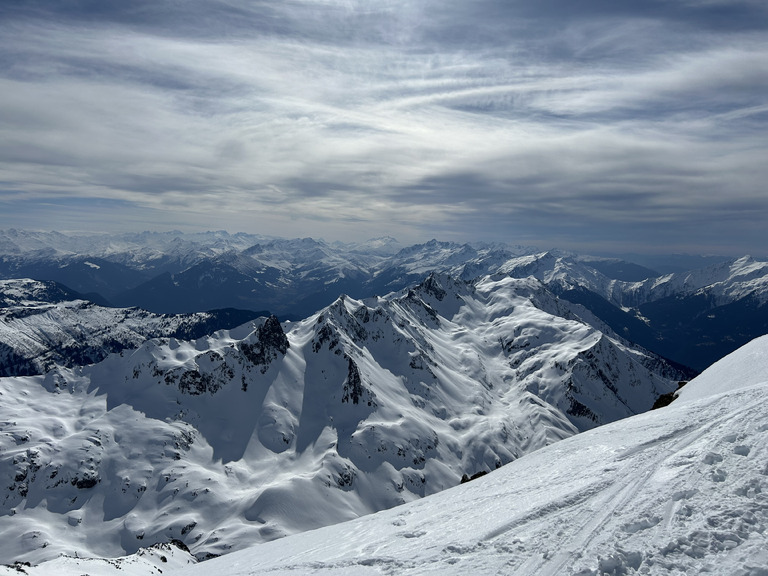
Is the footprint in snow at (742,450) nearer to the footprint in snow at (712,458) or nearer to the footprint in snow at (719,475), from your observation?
the footprint in snow at (712,458)

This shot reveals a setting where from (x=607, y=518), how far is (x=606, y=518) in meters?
0.04

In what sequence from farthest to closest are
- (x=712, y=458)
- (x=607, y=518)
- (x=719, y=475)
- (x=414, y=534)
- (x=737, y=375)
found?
(x=737, y=375) → (x=414, y=534) → (x=712, y=458) → (x=607, y=518) → (x=719, y=475)

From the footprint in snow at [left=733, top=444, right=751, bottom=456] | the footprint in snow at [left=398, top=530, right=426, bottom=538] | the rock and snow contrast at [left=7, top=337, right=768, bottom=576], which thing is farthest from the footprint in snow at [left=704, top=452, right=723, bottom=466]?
the footprint in snow at [left=398, top=530, right=426, bottom=538]

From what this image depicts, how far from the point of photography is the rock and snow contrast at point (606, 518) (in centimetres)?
1506

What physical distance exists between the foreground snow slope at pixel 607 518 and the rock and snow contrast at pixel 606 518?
0.05 m

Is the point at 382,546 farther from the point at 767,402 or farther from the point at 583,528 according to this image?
the point at 767,402

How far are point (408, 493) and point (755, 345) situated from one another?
172m

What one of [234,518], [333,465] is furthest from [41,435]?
[333,465]

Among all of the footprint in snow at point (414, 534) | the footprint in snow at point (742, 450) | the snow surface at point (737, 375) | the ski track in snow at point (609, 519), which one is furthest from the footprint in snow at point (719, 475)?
Answer: the snow surface at point (737, 375)

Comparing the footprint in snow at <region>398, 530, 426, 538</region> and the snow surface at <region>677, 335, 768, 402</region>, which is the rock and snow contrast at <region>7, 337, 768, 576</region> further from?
the snow surface at <region>677, 335, 768, 402</region>

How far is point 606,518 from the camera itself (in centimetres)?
1784

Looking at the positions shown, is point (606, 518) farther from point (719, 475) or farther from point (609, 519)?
point (719, 475)

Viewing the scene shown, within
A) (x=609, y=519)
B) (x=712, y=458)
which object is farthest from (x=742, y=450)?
(x=609, y=519)

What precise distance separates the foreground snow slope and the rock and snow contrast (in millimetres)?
52
